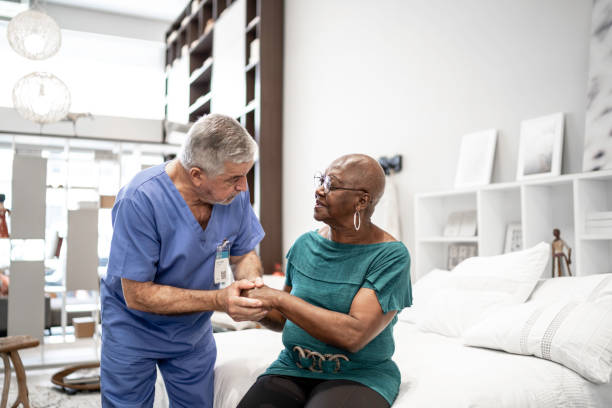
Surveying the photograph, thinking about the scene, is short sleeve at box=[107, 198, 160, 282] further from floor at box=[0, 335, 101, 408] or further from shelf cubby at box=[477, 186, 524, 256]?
floor at box=[0, 335, 101, 408]

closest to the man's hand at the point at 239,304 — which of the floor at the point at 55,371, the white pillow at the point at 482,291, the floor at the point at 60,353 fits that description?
the floor at the point at 55,371

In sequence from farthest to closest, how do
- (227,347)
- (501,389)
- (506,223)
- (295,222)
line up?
(295,222), (506,223), (227,347), (501,389)

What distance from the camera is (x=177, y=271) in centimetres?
159

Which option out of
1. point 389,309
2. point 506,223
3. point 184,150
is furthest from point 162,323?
point 506,223

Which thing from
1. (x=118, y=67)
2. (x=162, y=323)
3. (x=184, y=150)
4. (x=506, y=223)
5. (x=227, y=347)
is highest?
(x=118, y=67)

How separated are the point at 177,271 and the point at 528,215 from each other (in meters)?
1.73

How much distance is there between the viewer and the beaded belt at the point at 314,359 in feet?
4.86

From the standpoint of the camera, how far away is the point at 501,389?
1.54 m

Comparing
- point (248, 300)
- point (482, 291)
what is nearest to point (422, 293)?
point (482, 291)

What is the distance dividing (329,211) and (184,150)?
469 mm

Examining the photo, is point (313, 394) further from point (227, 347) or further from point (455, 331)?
point (455, 331)

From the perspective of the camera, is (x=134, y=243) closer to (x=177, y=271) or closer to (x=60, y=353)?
(x=177, y=271)


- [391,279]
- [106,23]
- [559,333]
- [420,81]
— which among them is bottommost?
[559,333]

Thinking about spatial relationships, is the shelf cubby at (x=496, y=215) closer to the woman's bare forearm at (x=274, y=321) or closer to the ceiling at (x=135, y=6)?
the woman's bare forearm at (x=274, y=321)
